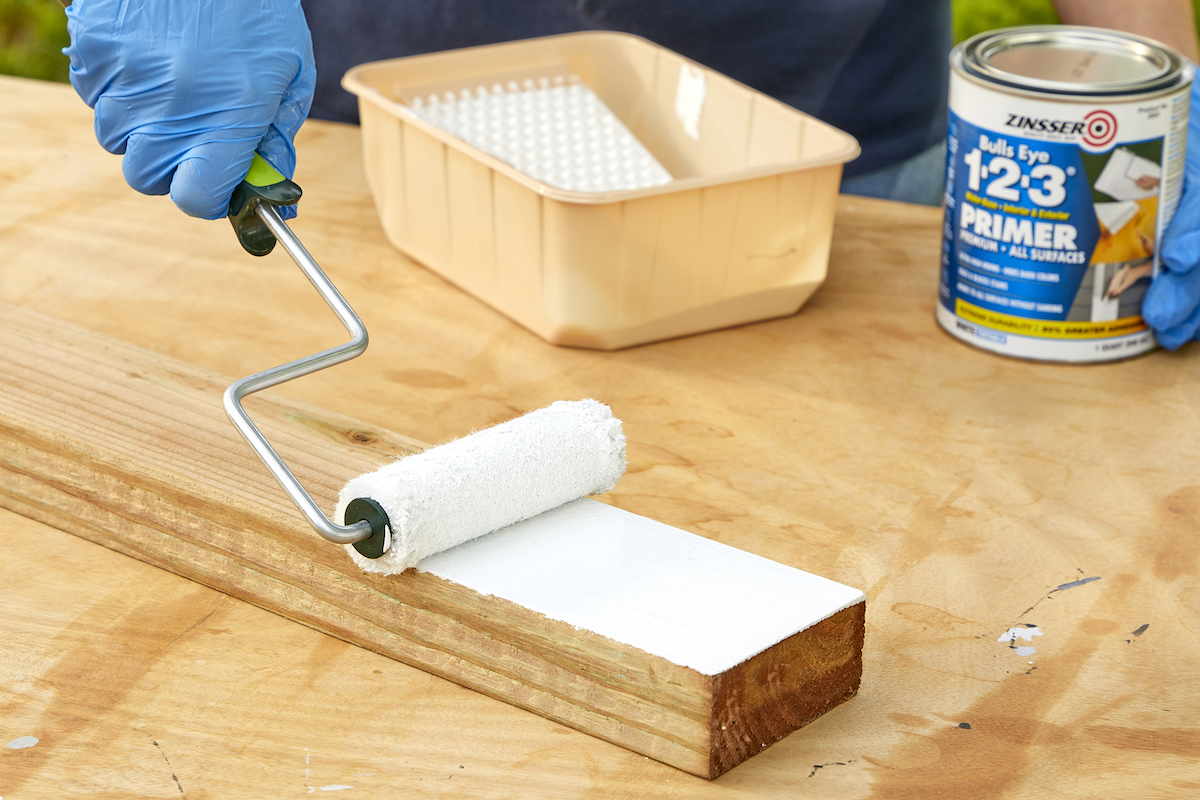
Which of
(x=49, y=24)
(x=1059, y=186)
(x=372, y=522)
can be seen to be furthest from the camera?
(x=49, y=24)

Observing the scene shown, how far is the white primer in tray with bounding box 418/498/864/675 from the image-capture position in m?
0.57

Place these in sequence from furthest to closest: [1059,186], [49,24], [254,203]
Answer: [49,24]
[1059,186]
[254,203]

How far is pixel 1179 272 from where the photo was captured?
923 millimetres

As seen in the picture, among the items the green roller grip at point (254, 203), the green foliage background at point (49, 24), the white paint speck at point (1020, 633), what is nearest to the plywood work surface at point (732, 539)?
the white paint speck at point (1020, 633)

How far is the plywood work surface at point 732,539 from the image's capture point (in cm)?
58

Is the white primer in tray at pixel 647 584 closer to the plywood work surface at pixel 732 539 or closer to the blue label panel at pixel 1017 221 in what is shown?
the plywood work surface at pixel 732 539

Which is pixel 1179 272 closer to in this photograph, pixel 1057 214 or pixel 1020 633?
pixel 1057 214

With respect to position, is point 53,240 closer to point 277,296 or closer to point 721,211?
point 277,296

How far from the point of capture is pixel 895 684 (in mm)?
641

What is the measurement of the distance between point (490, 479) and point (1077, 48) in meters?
0.65

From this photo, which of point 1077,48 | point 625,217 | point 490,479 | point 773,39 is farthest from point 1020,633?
point 773,39

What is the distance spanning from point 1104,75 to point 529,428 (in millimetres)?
601

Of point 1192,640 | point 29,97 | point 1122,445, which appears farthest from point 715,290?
point 29,97

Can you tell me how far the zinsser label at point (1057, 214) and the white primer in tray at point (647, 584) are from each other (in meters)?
0.42
